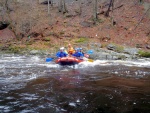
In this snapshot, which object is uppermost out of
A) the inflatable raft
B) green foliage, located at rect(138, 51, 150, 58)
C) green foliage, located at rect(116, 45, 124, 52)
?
green foliage, located at rect(116, 45, 124, 52)

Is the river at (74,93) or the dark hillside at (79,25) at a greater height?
the dark hillside at (79,25)

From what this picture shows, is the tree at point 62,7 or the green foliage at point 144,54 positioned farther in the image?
the tree at point 62,7

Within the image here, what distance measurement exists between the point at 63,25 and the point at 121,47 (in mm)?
7230

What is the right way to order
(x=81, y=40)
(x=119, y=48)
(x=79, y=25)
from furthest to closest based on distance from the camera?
(x=79, y=25)
(x=81, y=40)
(x=119, y=48)

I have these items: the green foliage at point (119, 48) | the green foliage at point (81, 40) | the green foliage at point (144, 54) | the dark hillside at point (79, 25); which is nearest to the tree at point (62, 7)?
the dark hillside at point (79, 25)

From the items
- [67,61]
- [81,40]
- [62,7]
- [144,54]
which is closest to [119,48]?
[144,54]

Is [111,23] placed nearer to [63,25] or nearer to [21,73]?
[63,25]

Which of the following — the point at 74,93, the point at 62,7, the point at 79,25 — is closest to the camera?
the point at 74,93

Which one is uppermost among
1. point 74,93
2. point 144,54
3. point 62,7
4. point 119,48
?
point 62,7

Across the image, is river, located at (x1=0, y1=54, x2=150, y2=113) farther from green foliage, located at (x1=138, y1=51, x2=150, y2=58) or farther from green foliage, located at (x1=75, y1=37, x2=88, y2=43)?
green foliage, located at (x1=75, y1=37, x2=88, y2=43)

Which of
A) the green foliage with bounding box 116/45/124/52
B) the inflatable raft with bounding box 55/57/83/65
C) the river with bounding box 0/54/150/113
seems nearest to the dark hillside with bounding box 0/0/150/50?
the green foliage with bounding box 116/45/124/52

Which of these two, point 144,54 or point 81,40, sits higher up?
point 81,40

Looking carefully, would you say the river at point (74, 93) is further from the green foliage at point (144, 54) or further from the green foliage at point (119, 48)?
the green foliage at point (119, 48)

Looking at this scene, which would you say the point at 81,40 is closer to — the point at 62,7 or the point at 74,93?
the point at 62,7
